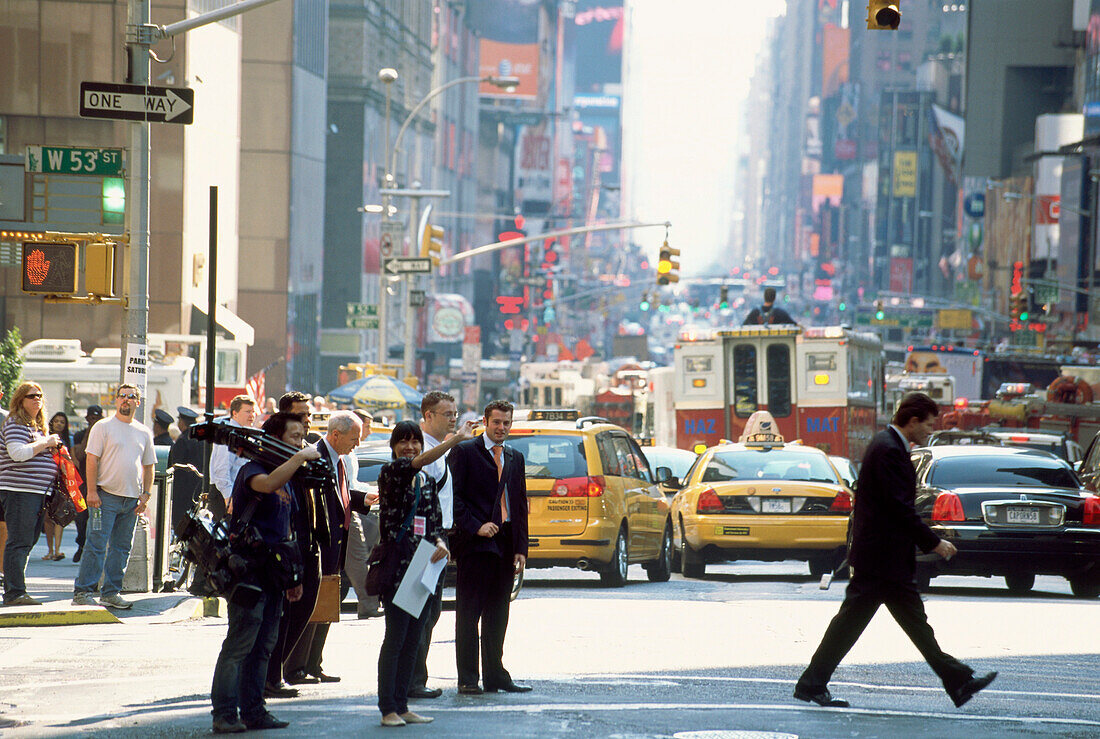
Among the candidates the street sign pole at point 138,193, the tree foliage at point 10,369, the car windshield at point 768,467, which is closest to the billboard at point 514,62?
the tree foliage at point 10,369

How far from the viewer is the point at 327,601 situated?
9.52 metres

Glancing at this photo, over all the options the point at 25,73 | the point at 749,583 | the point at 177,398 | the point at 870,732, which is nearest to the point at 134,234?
the point at 749,583

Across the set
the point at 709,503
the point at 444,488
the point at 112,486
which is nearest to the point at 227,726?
the point at 444,488

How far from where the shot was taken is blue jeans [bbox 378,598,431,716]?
839cm

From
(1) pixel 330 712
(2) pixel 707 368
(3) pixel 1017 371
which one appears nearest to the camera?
(1) pixel 330 712

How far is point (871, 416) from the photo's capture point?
Answer: 111 feet

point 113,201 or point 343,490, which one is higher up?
point 113,201

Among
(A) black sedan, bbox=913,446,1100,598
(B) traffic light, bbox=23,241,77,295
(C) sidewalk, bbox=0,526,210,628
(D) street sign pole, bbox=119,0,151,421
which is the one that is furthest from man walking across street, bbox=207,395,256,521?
(A) black sedan, bbox=913,446,1100,598

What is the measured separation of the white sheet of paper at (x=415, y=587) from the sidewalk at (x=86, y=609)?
17.5ft

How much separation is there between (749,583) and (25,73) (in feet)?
99.9

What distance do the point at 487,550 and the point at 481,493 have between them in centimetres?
32

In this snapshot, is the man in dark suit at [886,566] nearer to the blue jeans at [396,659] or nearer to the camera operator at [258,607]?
the blue jeans at [396,659]

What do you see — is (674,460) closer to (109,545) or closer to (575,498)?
(575,498)

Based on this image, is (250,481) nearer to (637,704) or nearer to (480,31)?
(637,704)
